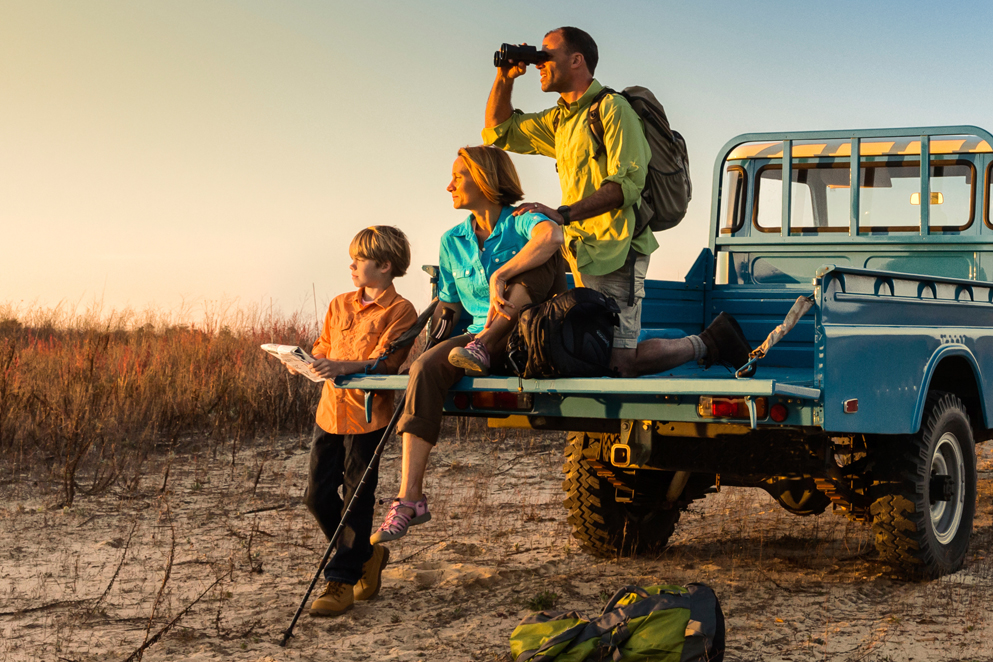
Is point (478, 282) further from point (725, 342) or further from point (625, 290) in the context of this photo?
point (725, 342)

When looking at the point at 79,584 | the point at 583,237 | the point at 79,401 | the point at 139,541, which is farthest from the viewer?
the point at 79,401

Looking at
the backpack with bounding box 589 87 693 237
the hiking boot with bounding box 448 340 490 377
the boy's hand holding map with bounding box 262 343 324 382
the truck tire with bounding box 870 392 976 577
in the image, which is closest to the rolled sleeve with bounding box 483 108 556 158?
the backpack with bounding box 589 87 693 237

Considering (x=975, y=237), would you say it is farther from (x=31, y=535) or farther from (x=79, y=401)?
(x=79, y=401)

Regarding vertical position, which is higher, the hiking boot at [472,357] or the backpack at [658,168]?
the backpack at [658,168]

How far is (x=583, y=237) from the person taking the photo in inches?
197

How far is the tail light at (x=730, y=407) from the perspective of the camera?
410cm

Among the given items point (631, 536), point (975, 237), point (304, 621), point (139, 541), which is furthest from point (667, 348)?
point (139, 541)

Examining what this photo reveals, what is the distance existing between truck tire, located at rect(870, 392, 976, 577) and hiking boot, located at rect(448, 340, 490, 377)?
207cm

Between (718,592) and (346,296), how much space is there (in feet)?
7.83

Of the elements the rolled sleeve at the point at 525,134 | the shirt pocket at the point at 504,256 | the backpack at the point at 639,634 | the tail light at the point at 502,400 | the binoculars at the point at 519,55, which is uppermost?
the binoculars at the point at 519,55

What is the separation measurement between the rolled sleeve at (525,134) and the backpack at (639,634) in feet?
8.52

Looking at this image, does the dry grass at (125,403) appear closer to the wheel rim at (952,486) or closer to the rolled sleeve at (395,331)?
the rolled sleeve at (395,331)

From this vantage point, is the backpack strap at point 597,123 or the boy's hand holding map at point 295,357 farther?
the backpack strap at point 597,123

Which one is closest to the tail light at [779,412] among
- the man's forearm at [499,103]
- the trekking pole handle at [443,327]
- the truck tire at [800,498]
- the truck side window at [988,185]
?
the truck tire at [800,498]
